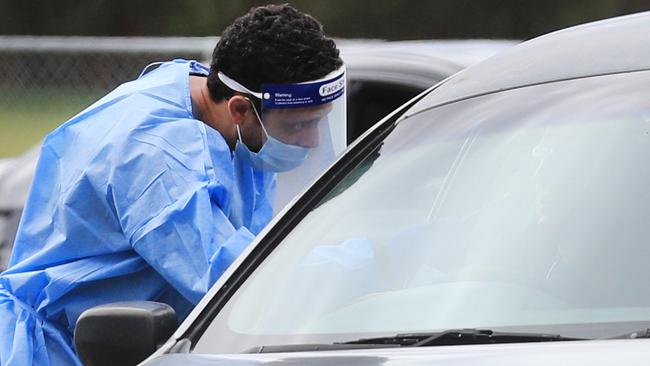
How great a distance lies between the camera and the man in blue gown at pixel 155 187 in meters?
3.79

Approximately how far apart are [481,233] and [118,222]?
1.04 meters

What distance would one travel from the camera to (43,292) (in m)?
3.94

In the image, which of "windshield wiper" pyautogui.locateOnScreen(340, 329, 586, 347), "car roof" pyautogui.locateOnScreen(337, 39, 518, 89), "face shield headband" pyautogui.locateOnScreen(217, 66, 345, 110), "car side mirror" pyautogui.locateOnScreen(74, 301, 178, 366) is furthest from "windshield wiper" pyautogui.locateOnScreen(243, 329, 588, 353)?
"car roof" pyautogui.locateOnScreen(337, 39, 518, 89)

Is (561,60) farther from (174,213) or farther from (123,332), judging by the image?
(123,332)

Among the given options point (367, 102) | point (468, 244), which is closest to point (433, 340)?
point (468, 244)

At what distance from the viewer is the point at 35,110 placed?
13.5 metres

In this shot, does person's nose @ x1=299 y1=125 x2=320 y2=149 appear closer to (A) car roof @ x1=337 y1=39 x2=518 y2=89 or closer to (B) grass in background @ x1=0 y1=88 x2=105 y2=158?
(A) car roof @ x1=337 y1=39 x2=518 y2=89

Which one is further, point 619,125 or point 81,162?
point 81,162

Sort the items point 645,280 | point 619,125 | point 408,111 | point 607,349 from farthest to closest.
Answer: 1. point 408,111
2. point 619,125
3. point 645,280
4. point 607,349

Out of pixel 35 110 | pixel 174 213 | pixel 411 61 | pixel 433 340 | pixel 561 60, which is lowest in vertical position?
pixel 35 110

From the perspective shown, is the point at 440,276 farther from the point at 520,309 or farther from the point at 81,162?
the point at 81,162

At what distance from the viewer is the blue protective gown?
12.4ft

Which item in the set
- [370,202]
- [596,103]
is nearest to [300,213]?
[370,202]

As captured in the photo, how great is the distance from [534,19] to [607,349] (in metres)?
24.6
